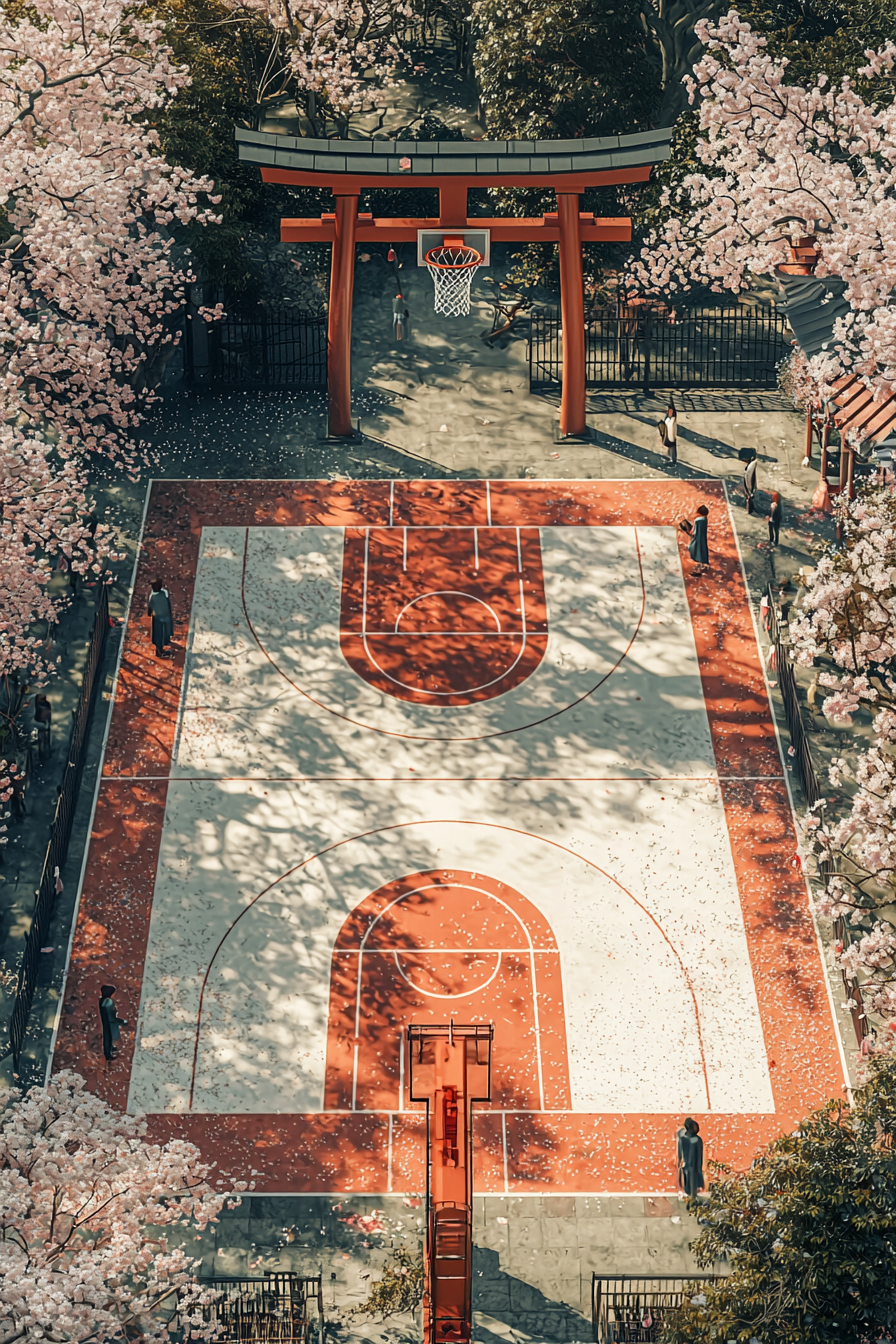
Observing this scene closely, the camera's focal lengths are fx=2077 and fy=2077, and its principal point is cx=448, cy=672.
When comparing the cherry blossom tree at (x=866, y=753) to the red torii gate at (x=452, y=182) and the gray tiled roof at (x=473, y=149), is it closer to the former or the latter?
the gray tiled roof at (x=473, y=149)

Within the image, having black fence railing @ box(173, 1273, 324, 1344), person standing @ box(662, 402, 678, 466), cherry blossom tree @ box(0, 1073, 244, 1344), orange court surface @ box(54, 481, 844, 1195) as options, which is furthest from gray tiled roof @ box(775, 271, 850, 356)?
black fence railing @ box(173, 1273, 324, 1344)

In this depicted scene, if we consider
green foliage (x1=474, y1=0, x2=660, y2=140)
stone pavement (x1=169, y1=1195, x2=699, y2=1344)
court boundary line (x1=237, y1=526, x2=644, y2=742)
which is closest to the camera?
stone pavement (x1=169, y1=1195, x2=699, y2=1344)

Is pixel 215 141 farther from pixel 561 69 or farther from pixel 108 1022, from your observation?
pixel 108 1022

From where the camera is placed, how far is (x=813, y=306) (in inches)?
1887

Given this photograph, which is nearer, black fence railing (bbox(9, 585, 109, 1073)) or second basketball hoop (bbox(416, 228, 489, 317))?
black fence railing (bbox(9, 585, 109, 1073))

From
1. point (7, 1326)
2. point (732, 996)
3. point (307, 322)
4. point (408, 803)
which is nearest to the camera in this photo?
point (7, 1326)

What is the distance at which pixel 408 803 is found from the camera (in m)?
41.5

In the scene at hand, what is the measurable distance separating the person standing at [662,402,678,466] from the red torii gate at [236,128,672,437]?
6.94 ft

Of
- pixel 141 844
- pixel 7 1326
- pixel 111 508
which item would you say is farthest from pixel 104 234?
pixel 7 1326

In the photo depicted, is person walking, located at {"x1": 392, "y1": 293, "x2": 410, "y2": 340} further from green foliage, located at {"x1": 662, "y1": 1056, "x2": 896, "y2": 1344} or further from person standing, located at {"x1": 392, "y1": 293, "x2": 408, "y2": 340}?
green foliage, located at {"x1": 662, "y1": 1056, "x2": 896, "y2": 1344}

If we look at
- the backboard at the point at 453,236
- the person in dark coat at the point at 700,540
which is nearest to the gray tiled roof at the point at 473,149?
the backboard at the point at 453,236

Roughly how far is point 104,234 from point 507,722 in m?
13.1

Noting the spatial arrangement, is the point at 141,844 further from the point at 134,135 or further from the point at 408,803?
the point at 134,135

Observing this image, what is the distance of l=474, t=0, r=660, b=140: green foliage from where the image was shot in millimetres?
50375
